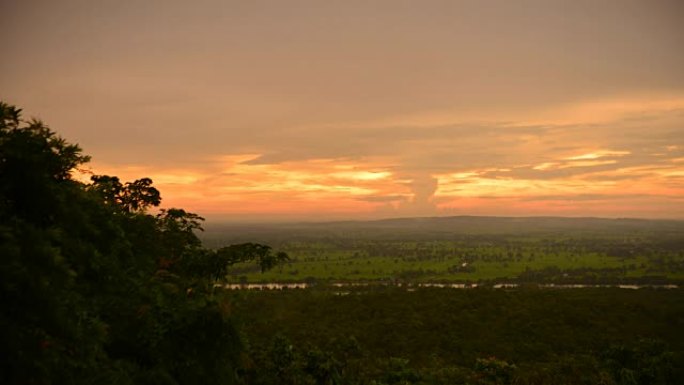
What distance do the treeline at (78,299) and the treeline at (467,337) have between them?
7.25 feet

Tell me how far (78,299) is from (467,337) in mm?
39287

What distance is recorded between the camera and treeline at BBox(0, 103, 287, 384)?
24.2 feet

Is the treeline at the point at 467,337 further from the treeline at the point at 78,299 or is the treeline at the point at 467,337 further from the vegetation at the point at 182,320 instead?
the treeline at the point at 78,299

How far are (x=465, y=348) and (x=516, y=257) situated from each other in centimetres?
10925

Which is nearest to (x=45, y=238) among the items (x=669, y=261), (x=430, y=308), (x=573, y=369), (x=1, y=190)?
(x=1, y=190)

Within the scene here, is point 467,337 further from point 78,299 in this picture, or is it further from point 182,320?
point 78,299

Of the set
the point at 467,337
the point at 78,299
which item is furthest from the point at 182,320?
the point at 467,337

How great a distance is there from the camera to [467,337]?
1661 inches

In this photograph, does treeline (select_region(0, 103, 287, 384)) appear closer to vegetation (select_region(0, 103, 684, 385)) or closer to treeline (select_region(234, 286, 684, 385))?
vegetation (select_region(0, 103, 684, 385))

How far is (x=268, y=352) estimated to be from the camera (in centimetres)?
2127

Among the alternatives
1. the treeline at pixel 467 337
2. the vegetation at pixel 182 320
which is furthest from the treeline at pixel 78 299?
the treeline at pixel 467 337

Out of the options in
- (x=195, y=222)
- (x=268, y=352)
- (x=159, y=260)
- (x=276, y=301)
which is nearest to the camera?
(x=159, y=260)

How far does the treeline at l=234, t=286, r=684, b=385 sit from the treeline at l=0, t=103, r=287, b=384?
2208 millimetres

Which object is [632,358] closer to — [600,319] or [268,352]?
[268,352]
